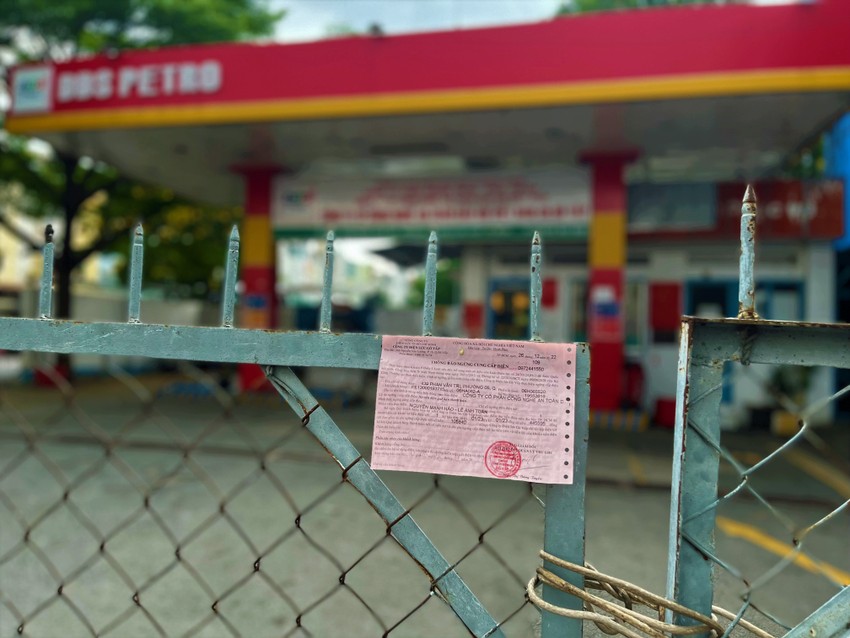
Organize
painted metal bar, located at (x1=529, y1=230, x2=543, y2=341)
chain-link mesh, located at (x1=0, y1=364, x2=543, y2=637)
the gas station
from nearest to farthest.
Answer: painted metal bar, located at (x1=529, y1=230, x2=543, y2=341) → chain-link mesh, located at (x1=0, y1=364, x2=543, y2=637) → the gas station

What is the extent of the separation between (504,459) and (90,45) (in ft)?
42.5

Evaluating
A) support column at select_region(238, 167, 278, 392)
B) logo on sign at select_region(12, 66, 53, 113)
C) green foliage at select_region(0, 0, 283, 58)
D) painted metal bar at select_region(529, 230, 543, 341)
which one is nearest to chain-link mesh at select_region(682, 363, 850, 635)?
painted metal bar at select_region(529, 230, 543, 341)

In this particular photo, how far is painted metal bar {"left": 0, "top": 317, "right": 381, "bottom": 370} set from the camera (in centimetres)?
116

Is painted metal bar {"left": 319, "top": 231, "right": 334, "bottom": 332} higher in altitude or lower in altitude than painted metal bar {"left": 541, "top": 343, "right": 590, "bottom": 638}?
higher

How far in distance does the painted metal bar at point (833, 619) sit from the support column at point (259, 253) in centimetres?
995

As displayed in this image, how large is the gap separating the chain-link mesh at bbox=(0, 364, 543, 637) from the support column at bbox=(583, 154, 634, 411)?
3.92 metres

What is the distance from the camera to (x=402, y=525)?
3.76ft

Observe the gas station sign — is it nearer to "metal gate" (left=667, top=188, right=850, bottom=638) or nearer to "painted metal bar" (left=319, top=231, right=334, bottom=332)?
"painted metal bar" (left=319, top=231, right=334, bottom=332)

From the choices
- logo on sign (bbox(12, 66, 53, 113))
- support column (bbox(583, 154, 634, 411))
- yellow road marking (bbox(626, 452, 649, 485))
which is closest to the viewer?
yellow road marking (bbox(626, 452, 649, 485))

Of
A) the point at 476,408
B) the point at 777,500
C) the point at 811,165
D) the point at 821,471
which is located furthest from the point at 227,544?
the point at 811,165

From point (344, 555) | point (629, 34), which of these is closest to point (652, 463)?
point (344, 555)

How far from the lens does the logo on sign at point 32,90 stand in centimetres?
Result: 842

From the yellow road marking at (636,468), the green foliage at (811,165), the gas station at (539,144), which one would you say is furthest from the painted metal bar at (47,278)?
the green foliage at (811,165)

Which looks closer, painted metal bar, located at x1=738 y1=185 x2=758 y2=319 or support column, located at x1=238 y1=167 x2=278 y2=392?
painted metal bar, located at x1=738 y1=185 x2=758 y2=319
